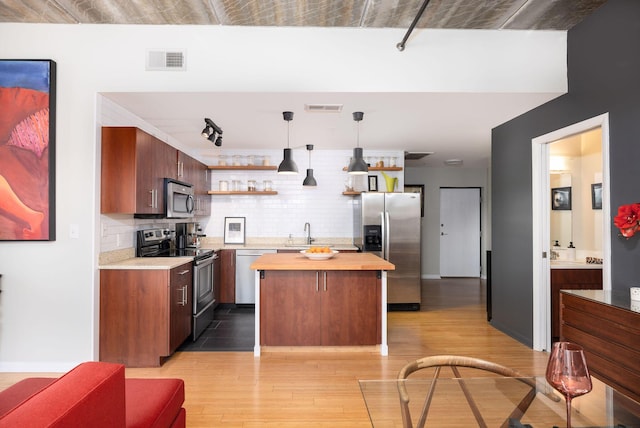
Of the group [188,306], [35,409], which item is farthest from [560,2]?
[188,306]

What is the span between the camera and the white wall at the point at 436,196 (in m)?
7.82

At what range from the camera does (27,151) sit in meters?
3.02

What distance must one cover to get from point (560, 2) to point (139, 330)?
4364mm

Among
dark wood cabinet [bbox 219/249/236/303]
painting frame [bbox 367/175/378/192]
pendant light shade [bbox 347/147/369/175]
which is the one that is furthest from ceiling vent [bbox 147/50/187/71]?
painting frame [bbox 367/175/378/192]

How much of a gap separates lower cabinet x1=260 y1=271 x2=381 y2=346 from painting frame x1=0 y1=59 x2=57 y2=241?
2.01 meters

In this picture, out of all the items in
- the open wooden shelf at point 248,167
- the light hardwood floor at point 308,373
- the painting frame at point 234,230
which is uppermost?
the open wooden shelf at point 248,167

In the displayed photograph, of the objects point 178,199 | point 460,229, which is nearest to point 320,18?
point 178,199

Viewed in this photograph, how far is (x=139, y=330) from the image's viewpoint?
316cm

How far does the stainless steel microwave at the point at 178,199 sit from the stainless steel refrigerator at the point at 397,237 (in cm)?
243

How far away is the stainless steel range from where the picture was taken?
3.88 metres

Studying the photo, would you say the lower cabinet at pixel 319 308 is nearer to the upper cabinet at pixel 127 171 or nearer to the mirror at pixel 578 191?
the upper cabinet at pixel 127 171

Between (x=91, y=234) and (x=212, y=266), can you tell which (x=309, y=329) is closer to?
(x=212, y=266)

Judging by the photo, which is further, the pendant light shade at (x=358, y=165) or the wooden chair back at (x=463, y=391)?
the pendant light shade at (x=358, y=165)

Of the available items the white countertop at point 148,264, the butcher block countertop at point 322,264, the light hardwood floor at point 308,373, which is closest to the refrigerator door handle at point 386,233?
the light hardwood floor at point 308,373
